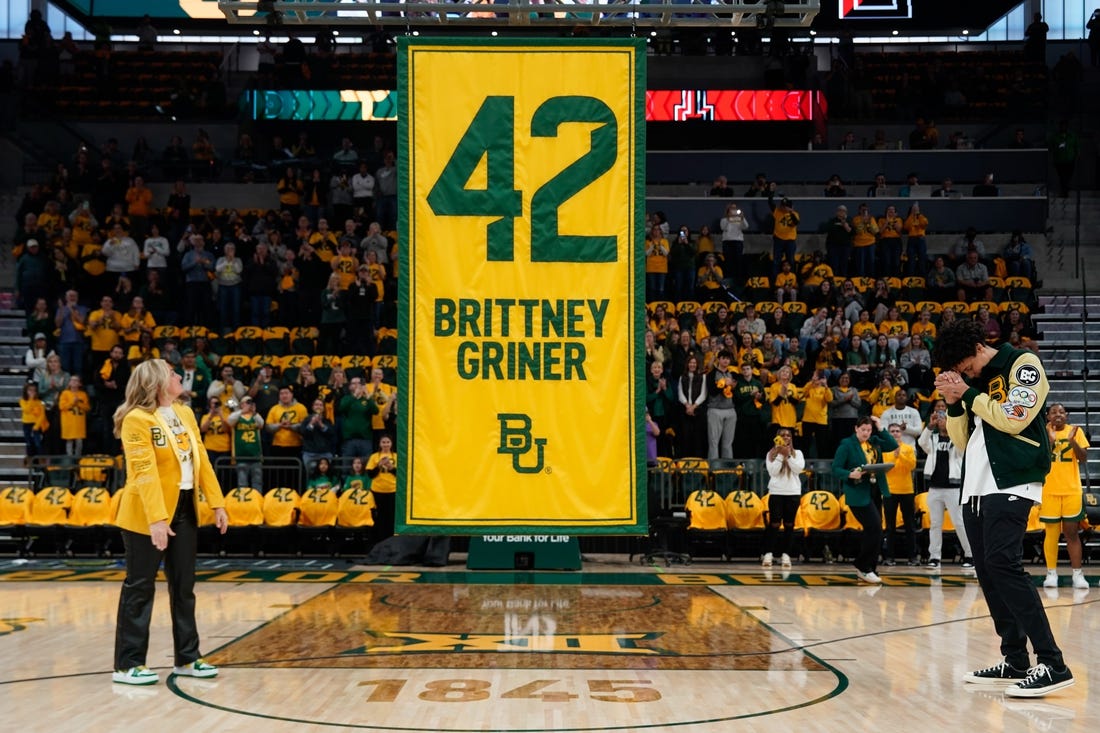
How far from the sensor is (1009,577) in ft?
24.7

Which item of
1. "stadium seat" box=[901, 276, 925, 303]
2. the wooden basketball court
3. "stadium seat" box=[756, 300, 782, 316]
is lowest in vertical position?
the wooden basketball court

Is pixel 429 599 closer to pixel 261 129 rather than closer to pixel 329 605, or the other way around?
pixel 329 605

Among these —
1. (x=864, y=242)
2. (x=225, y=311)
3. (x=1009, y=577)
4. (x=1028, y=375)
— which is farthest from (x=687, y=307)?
(x=1009, y=577)

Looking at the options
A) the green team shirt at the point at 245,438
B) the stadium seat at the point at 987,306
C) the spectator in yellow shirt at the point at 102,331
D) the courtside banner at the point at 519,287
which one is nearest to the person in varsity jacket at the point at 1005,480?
the courtside banner at the point at 519,287

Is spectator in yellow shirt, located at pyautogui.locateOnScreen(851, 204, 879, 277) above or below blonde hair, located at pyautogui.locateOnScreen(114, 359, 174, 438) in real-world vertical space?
above

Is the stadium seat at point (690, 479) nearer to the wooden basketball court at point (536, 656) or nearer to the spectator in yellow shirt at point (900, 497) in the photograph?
the spectator in yellow shirt at point (900, 497)

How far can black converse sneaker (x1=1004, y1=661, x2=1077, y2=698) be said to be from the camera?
7.36m

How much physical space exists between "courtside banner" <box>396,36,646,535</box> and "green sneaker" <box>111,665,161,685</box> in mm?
3915

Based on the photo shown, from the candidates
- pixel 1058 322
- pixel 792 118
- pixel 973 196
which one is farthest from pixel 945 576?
pixel 792 118

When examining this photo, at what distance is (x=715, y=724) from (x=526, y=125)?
6.49m

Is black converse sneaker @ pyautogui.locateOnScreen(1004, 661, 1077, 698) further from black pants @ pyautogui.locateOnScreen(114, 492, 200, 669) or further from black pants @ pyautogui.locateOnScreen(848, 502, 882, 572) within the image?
black pants @ pyautogui.locateOnScreen(848, 502, 882, 572)

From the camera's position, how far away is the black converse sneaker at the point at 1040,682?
736 centimetres

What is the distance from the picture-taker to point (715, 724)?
21.9 ft

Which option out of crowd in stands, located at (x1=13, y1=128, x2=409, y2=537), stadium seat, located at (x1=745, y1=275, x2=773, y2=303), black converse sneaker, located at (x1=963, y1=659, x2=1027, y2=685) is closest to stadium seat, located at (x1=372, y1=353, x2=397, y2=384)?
crowd in stands, located at (x1=13, y1=128, x2=409, y2=537)
